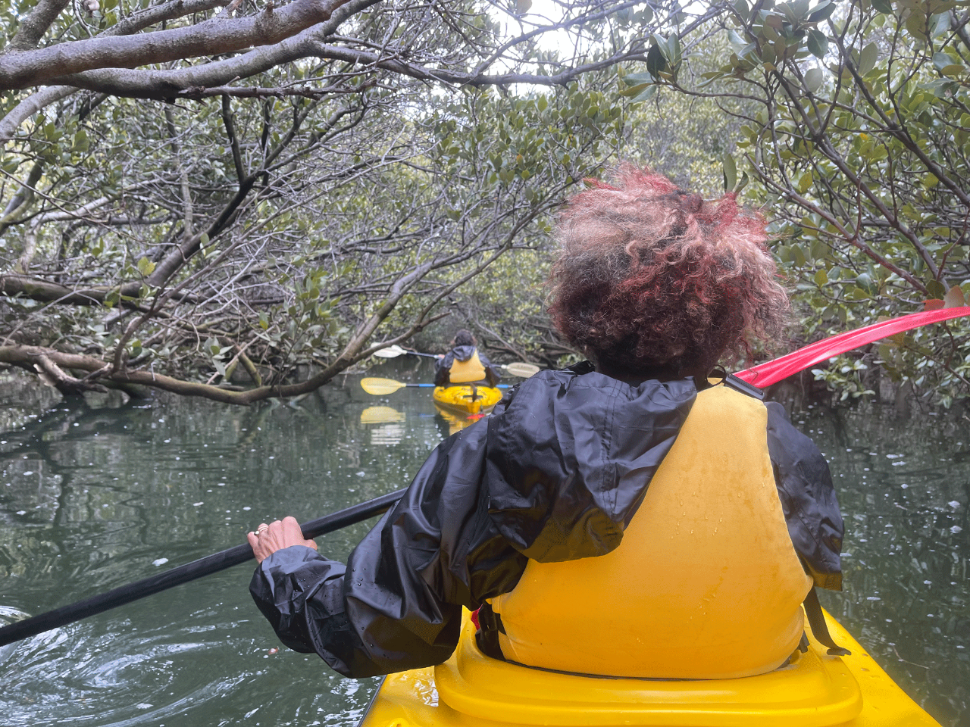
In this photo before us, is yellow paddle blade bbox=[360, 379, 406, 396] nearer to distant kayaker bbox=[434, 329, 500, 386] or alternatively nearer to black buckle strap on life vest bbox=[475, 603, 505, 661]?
distant kayaker bbox=[434, 329, 500, 386]

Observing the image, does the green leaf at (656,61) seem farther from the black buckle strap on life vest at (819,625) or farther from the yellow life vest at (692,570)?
the black buckle strap on life vest at (819,625)

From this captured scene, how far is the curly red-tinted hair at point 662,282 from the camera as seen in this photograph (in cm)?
120

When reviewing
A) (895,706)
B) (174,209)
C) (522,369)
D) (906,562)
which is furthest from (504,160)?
(522,369)

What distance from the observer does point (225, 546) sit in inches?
158

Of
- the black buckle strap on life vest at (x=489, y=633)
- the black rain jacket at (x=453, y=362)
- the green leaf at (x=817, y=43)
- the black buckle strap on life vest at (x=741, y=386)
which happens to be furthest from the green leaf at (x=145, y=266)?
the black rain jacket at (x=453, y=362)

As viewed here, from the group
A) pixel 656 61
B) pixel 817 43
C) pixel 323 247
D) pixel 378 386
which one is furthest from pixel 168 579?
pixel 378 386

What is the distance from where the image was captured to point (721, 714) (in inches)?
47.2

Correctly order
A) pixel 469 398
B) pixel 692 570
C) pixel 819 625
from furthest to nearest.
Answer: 1. pixel 469 398
2. pixel 819 625
3. pixel 692 570

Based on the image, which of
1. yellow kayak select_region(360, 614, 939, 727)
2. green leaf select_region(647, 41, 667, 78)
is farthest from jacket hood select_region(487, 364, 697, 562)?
green leaf select_region(647, 41, 667, 78)

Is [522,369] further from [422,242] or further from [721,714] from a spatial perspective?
[721,714]

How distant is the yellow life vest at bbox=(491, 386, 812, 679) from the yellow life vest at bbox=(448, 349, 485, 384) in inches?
353

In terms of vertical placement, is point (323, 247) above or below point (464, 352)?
above

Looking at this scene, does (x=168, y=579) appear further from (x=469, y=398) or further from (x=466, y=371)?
(x=466, y=371)

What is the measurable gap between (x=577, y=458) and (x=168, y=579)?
58.1 inches
